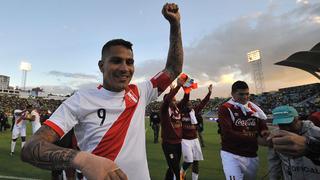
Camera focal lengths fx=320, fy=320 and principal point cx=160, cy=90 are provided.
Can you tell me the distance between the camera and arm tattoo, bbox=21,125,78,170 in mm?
1730

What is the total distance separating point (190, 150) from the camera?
29.9 ft

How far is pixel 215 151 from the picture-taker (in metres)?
15.8

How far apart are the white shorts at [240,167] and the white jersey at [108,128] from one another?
3.75m

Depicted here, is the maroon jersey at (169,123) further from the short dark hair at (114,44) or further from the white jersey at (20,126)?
the white jersey at (20,126)

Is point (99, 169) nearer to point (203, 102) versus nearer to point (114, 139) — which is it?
point (114, 139)

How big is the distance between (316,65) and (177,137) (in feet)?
79.2

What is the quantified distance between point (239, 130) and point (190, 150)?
3264mm

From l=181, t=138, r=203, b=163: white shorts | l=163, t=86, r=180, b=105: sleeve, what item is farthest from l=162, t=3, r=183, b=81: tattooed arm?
l=181, t=138, r=203, b=163: white shorts

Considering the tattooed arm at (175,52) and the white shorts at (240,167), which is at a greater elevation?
the tattooed arm at (175,52)

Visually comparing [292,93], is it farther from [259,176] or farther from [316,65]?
[259,176]

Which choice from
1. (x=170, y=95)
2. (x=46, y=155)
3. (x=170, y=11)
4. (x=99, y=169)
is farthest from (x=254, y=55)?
(x=99, y=169)

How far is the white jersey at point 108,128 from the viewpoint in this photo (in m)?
2.47

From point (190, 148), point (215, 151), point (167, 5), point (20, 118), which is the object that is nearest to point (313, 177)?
point (167, 5)

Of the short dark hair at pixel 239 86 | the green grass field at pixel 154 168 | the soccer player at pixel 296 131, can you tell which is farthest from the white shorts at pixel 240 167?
the green grass field at pixel 154 168
